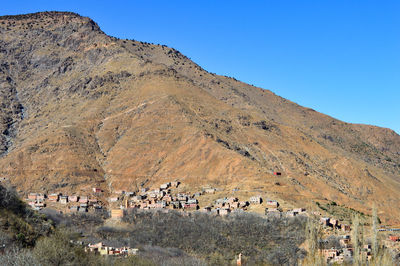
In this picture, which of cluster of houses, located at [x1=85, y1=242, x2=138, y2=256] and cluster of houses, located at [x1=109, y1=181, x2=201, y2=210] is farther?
cluster of houses, located at [x1=109, y1=181, x2=201, y2=210]

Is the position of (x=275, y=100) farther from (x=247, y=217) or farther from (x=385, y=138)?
(x=247, y=217)

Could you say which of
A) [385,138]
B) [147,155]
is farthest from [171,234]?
[385,138]

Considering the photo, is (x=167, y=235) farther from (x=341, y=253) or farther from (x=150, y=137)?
(x=150, y=137)

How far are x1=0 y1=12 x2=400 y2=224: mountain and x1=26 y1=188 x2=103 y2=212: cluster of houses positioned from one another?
4483 mm

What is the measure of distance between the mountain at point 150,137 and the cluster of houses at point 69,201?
4.48m

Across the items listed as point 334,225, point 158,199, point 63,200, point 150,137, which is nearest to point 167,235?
point 158,199

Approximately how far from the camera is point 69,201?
84.4m

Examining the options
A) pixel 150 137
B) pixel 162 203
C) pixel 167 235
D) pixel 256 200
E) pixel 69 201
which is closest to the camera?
pixel 167 235

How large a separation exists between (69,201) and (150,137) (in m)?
25.1

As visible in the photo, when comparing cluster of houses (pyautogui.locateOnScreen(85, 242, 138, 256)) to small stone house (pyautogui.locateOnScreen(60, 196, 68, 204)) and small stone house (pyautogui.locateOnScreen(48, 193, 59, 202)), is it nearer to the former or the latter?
small stone house (pyautogui.locateOnScreen(60, 196, 68, 204))

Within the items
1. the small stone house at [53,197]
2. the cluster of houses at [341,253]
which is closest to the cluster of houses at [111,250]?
the cluster of houses at [341,253]

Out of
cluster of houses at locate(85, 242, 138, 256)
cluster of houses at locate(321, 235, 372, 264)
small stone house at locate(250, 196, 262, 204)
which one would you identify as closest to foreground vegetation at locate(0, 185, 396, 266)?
cluster of houses at locate(321, 235, 372, 264)

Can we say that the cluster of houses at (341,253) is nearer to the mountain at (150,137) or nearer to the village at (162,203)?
the village at (162,203)

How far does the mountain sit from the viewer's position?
92062 mm
